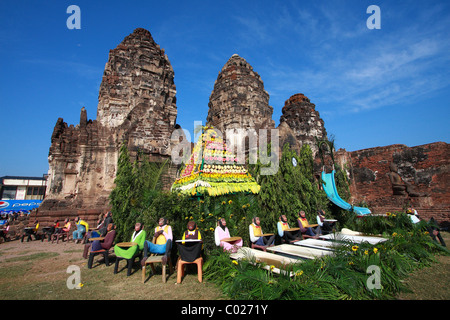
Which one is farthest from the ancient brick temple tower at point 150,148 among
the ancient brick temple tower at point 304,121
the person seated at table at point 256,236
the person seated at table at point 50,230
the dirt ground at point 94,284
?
the dirt ground at point 94,284

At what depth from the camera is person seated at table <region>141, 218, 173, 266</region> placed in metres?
4.96

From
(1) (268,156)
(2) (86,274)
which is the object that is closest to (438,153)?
(1) (268,156)

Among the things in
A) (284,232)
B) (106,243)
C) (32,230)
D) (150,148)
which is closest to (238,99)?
(150,148)

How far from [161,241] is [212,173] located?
7.96 feet

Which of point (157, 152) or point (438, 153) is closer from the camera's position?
point (438, 153)

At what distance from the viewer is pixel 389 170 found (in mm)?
13305

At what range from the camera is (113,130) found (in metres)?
15.2

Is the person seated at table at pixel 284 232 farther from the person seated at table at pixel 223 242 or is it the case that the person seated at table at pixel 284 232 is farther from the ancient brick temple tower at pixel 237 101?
the ancient brick temple tower at pixel 237 101

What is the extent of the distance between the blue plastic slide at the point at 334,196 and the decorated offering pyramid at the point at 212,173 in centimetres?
357

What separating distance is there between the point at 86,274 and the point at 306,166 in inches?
308
